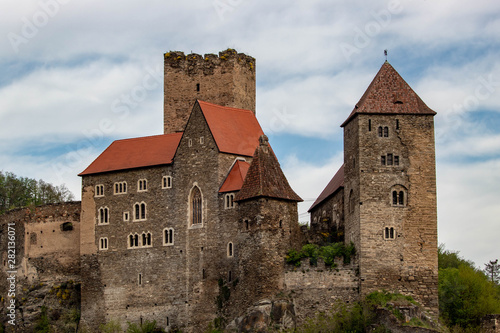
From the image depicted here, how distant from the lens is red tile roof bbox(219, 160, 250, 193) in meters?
81.9

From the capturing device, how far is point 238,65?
312 feet

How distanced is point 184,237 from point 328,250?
12416mm

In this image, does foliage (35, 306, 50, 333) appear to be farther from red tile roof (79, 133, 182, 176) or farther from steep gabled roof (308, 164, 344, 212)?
steep gabled roof (308, 164, 344, 212)

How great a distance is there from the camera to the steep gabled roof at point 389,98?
7688 cm

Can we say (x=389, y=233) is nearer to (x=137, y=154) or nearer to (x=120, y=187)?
(x=120, y=187)

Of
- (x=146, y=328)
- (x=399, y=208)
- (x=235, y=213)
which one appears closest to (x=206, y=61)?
(x=235, y=213)

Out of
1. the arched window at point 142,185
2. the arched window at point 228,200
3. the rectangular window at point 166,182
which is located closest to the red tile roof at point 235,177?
the arched window at point 228,200

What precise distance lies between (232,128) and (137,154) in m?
8.45

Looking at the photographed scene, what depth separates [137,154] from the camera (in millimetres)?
89625

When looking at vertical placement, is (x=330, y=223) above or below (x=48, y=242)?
above

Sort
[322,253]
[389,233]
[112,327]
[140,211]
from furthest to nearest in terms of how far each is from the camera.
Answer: [140,211]
[112,327]
[322,253]
[389,233]

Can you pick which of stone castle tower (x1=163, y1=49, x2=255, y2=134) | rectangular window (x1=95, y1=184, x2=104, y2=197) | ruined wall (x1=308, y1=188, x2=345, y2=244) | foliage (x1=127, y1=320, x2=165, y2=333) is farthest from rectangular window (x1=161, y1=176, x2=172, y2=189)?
ruined wall (x1=308, y1=188, x2=345, y2=244)

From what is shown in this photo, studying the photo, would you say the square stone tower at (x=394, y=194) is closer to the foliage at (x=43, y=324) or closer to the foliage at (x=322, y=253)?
the foliage at (x=322, y=253)

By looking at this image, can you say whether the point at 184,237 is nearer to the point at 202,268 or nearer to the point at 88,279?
the point at 202,268
